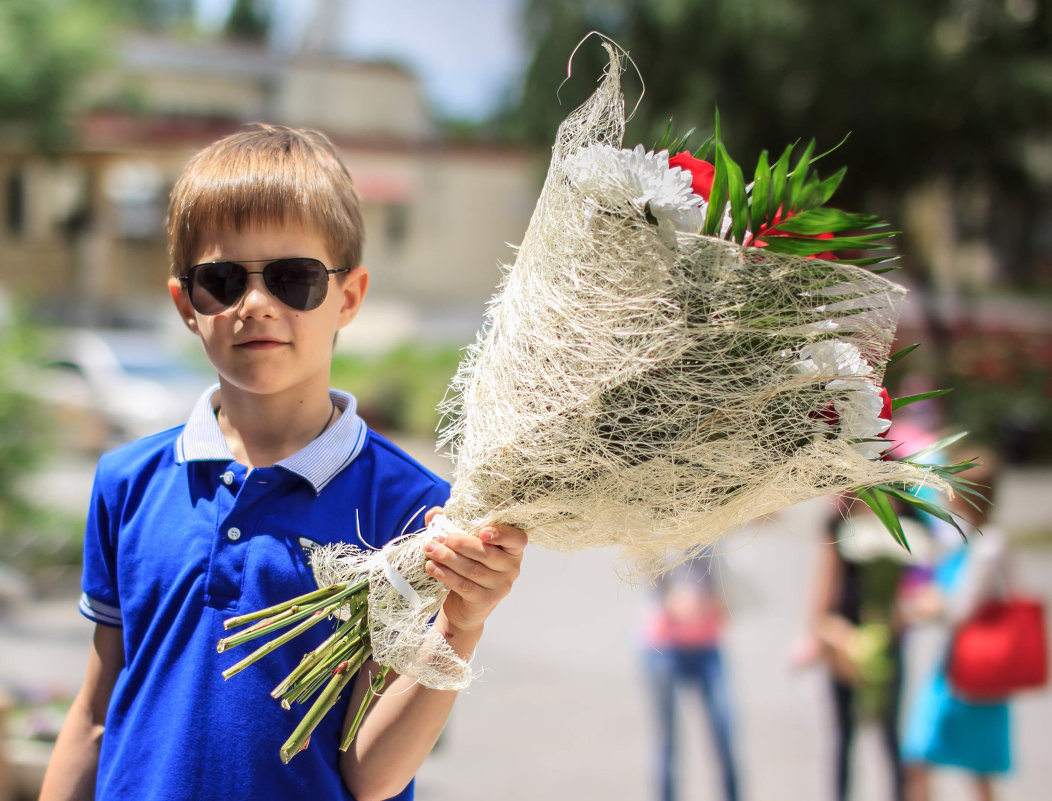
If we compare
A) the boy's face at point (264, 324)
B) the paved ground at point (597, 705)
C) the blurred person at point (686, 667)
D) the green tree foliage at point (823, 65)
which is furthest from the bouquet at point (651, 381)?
the green tree foliage at point (823, 65)

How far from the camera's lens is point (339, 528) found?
61.2 inches

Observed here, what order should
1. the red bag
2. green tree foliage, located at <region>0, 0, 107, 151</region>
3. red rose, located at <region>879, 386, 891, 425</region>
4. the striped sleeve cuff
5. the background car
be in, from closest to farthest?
red rose, located at <region>879, 386, 891, 425</region> < the striped sleeve cuff < the red bag < the background car < green tree foliage, located at <region>0, 0, 107, 151</region>

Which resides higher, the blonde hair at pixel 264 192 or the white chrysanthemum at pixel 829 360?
the blonde hair at pixel 264 192

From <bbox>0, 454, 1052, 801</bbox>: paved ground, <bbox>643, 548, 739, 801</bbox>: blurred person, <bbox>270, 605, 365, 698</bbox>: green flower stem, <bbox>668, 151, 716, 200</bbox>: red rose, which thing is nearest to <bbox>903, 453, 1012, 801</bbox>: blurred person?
<bbox>0, 454, 1052, 801</bbox>: paved ground

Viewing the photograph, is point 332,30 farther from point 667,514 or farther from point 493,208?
point 667,514

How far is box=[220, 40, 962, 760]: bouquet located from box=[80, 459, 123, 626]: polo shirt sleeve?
0.32 metres

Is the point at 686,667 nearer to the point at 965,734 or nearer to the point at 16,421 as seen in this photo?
the point at 965,734

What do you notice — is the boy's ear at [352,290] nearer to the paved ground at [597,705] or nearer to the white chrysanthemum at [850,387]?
the white chrysanthemum at [850,387]

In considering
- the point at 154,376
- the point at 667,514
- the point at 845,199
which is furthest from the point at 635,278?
the point at 845,199

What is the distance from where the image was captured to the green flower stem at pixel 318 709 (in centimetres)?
142

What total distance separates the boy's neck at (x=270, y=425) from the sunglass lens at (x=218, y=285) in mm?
174

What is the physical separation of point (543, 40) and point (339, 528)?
1462cm

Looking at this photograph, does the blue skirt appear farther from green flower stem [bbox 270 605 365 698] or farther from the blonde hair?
the blonde hair

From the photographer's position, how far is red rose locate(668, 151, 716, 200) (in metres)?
1.33
